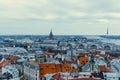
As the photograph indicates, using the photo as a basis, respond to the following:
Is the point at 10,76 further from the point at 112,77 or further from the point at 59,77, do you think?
the point at 112,77

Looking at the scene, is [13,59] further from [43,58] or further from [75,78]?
[75,78]

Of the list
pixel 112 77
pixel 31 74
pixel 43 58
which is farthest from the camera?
pixel 43 58

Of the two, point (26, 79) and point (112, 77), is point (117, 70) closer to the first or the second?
point (112, 77)

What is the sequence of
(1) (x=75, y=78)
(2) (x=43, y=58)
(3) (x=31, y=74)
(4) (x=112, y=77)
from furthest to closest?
(2) (x=43, y=58)
(3) (x=31, y=74)
(4) (x=112, y=77)
(1) (x=75, y=78)

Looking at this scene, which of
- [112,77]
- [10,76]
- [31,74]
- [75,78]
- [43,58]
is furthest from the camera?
[43,58]

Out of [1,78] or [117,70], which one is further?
[117,70]

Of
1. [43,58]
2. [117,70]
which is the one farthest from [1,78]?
[43,58]

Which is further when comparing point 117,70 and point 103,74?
point 117,70

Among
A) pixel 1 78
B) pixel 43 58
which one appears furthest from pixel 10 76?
pixel 43 58

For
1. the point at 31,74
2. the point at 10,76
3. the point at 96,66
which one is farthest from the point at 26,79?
the point at 96,66
